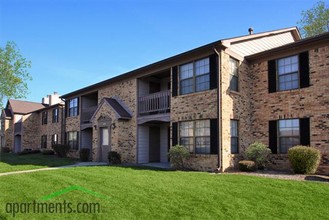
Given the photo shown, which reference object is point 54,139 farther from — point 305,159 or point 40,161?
point 305,159

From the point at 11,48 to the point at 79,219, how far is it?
72.5 ft

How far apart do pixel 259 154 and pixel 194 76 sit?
501 cm

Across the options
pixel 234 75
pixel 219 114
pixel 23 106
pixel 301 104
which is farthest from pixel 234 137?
pixel 23 106

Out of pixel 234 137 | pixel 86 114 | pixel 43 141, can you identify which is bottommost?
pixel 43 141

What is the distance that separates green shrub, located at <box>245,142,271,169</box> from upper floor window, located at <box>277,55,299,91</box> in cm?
318

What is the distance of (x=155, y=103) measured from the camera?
1716 cm

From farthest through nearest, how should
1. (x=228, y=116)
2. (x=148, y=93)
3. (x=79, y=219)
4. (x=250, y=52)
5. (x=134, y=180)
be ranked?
(x=148, y=93) → (x=250, y=52) → (x=228, y=116) → (x=134, y=180) → (x=79, y=219)

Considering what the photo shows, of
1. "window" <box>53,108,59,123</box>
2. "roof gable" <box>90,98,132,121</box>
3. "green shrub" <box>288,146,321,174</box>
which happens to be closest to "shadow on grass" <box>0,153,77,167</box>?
"roof gable" <box>90,98,132,121</box>

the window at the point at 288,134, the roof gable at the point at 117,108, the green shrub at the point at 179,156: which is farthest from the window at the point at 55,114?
the window at the point at 288,134

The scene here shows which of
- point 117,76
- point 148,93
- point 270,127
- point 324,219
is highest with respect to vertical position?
point 117,76

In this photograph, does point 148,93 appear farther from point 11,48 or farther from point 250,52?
point 11,48

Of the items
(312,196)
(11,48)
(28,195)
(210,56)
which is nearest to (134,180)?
(28,195)

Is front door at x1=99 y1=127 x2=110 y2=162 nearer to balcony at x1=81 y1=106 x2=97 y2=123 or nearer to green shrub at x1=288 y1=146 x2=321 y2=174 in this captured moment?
balcony at x1=81 y1=106 x2=97 y2=123

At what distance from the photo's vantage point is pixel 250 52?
1584cm
